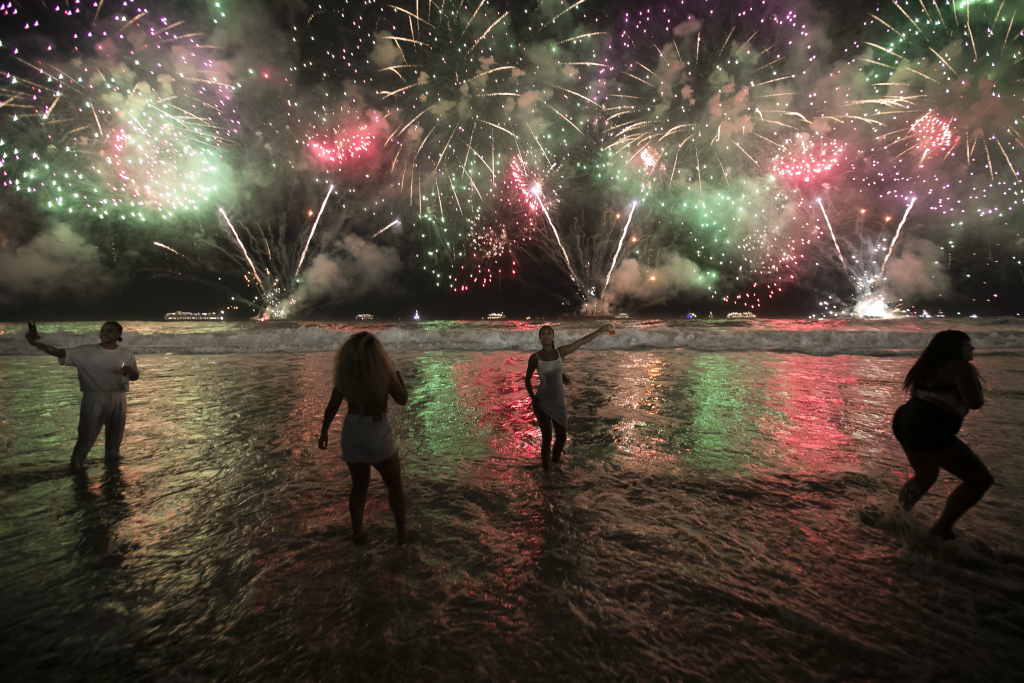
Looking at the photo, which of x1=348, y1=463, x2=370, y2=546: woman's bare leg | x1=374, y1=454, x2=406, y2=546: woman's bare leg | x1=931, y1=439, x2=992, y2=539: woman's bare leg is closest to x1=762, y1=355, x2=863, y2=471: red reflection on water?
x1=931, y1=439, x2=992, y2=539: woman's bare leg

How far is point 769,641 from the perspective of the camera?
269 centimetres

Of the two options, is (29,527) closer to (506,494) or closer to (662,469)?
(506,494)

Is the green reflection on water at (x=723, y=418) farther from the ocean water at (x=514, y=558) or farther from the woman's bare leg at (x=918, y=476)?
the woman's bare leg at (x=918, y=476)

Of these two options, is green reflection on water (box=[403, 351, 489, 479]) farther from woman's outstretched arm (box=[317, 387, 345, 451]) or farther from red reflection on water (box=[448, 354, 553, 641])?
woman's outstretched arm (box=[317, 387, 345, 451])

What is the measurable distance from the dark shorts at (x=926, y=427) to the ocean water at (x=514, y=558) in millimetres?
872

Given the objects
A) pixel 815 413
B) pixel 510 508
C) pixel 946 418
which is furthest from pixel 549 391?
pixel 815 413

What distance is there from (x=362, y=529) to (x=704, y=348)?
18.6 meters

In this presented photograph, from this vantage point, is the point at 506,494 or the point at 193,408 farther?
the point at 193,408

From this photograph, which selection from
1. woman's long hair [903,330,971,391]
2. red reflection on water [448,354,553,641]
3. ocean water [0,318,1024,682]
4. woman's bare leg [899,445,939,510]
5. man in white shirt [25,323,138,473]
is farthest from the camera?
man in white shirt [25,323,138,473]

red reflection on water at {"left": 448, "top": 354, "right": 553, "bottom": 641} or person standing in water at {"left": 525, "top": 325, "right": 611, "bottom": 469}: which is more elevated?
person standing in water at {"left": 525, "top": 325, "right": 611, "bottom": 469}

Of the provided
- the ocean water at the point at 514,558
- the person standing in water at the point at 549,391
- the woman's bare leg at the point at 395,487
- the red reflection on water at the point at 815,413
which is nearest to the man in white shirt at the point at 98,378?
the ocean water at the point at 514,558

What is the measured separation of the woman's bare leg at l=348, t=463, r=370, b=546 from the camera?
3.49m

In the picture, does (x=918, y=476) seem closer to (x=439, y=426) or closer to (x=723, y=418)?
(x=723, y=418)

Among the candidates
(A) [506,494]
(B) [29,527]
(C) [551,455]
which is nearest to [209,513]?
(B) [29,527]
